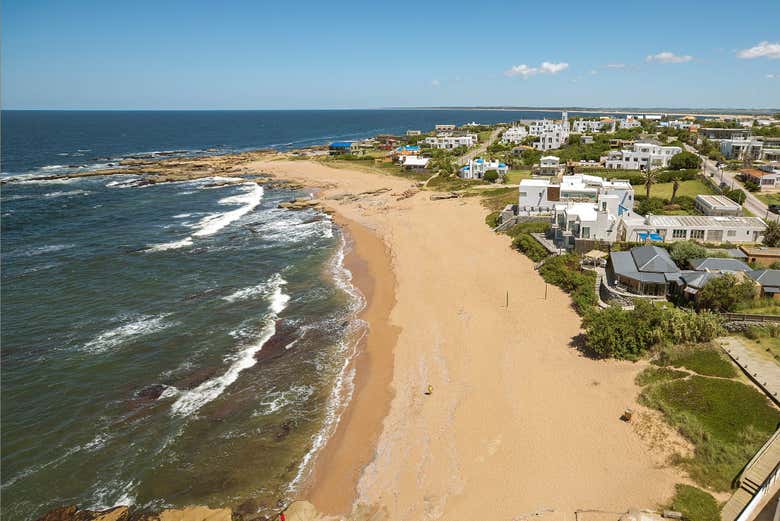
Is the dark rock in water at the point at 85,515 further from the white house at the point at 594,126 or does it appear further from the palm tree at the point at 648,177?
the white house at the point at 594,126

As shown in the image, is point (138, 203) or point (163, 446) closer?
point (163, 446)

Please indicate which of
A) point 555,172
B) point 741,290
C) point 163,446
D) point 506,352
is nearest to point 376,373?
point 506,352

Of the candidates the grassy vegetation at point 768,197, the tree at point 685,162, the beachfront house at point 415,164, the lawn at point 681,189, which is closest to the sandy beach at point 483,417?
the lawn at point 681,189

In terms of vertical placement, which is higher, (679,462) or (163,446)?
(679,462)

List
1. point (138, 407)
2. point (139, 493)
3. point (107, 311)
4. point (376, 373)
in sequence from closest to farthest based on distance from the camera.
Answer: point (139, 493) < point (138, 407) < point (376, 373) < point (107, 311)

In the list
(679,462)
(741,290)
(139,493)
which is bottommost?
(139,493)

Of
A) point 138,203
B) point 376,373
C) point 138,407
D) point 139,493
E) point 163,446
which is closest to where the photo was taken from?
point 139,493

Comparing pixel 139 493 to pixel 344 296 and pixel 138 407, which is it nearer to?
pixel 138 407

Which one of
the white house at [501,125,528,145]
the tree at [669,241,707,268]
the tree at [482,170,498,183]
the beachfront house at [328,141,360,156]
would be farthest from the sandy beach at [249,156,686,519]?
the white house at [501,125,528,145]
